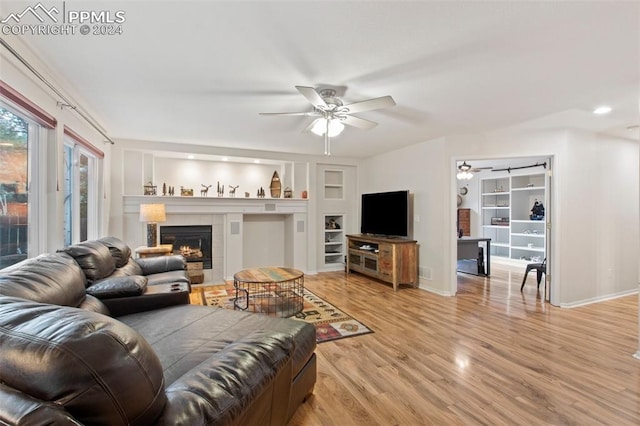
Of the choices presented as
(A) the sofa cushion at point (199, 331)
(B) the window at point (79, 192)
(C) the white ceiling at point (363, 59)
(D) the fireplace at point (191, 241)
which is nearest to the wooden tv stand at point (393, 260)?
A: (C) the white ceiling at point (363, 59)

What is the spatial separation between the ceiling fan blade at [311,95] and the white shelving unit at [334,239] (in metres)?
4.10

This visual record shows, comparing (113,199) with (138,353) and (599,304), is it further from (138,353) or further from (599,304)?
(599,304)

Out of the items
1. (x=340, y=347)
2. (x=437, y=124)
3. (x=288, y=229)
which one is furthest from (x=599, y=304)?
(x=288, y=229)

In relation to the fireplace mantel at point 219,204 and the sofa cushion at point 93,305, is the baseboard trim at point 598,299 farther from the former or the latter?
the sofa cushion at point 93,305

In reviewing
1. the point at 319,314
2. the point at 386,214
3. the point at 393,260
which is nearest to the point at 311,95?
the point at 319,314

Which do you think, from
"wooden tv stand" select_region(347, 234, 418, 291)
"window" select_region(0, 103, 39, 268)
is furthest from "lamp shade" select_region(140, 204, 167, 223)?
"wooden tv stand" select_region(347, 234, 418, 291)

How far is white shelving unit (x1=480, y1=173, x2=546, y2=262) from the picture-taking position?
7281 mm

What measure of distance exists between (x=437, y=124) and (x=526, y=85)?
4.23 feet

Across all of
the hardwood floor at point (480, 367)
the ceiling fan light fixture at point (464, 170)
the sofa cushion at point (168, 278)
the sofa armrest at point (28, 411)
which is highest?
the ceiling fan light fixture at point (464, 170)

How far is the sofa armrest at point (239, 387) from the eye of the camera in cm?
101

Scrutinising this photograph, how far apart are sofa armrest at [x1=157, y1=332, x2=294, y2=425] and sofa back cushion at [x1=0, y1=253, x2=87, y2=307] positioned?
996 millimetres

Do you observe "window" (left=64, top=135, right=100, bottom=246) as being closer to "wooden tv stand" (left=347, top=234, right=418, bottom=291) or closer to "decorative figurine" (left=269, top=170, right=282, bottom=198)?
"decorative figurine" (left=269, top=170, right=282, bottom=198)

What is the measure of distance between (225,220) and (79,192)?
7.39ft

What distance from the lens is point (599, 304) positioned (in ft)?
13.8
